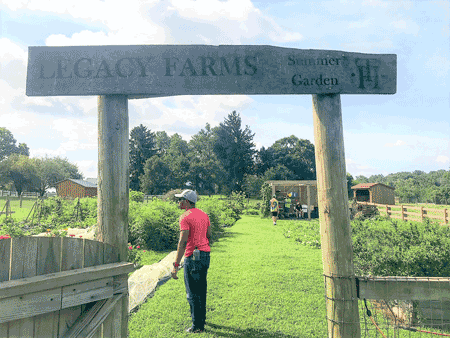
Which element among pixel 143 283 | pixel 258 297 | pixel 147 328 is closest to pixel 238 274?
pixel 258 297

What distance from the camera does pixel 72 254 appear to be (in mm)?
2447

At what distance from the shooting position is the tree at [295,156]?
2298 inches

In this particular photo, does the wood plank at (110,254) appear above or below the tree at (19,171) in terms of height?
below

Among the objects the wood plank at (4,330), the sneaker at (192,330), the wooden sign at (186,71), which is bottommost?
→ the sneaker at (192,330)

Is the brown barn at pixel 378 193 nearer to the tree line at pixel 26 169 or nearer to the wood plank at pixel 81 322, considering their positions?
the wood plank at pixel 81 322

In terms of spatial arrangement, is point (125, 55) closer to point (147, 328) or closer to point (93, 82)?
point (93, 82)

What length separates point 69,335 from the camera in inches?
92.1

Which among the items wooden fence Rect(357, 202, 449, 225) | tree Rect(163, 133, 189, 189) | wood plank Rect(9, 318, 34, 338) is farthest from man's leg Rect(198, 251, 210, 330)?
tree Rect(163, 133, 189, 189)

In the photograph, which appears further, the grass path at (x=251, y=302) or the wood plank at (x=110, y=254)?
the grass path at (x=251, y=302)

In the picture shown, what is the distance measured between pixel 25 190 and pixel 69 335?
66.2 meters

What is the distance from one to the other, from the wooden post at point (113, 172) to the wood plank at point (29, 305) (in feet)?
2.25

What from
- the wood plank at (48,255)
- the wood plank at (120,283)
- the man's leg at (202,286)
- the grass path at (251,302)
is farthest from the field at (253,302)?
the wood plank at (48,255)

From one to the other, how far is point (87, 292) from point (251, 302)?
3164 mm

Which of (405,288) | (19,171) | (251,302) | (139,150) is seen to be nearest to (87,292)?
(405,288)
